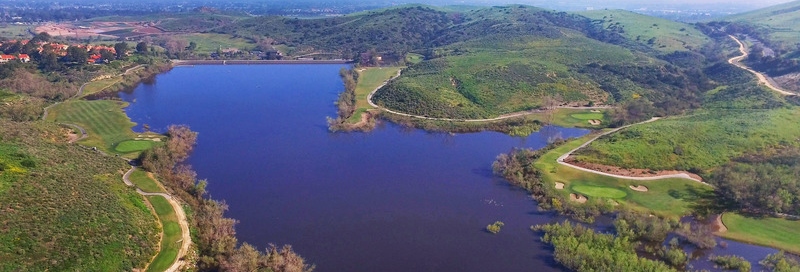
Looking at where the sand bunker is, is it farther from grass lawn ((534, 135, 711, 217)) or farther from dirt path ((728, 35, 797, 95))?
dirt path ((728, 35, 797, 95))

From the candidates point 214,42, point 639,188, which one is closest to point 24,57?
point 214,42

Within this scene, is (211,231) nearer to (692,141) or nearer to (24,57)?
(692,141)

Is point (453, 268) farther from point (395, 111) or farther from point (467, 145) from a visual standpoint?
point (395, 111)

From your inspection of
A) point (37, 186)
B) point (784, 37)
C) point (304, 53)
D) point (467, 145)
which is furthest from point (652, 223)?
point (784, 37)

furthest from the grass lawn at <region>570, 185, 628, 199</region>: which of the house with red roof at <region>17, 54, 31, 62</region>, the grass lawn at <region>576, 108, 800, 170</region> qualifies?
the house with red roof at <region>17, 54, 31, 62</region>

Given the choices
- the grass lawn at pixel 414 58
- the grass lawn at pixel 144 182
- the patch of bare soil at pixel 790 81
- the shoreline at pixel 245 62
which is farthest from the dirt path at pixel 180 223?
the patch of bare soil at pixel 790 81
